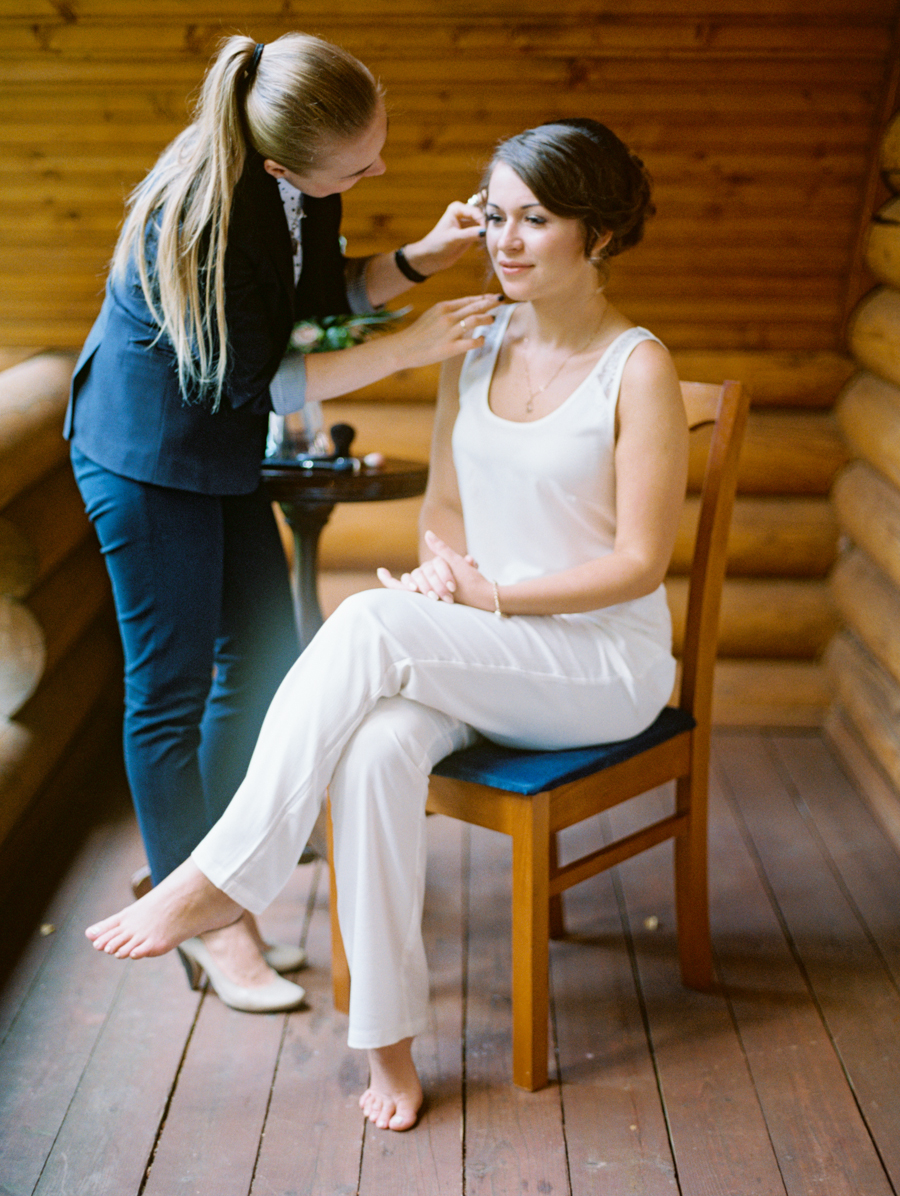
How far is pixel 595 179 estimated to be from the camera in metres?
1.83

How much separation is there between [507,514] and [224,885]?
2.58 ft

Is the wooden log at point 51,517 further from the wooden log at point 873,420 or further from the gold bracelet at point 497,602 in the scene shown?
the wooden log at point 873,420

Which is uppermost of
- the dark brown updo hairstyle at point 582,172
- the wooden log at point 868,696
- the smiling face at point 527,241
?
the dark brown updo hairstyle at point 582,172

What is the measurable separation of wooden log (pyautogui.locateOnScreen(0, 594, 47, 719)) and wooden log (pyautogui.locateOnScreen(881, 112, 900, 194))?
2.40m

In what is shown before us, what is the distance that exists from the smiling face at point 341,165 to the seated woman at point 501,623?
205 mm

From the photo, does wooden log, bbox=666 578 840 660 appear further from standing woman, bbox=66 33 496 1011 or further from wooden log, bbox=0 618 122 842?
wooden log, bbox=0 618 122 842

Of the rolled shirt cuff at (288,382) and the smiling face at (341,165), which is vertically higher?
the smiling face at (341,165)

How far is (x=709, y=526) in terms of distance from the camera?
6.46 ft

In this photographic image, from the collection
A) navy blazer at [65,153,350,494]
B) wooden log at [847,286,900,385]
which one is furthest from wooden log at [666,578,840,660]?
navy blazer at [65,153,350,494]

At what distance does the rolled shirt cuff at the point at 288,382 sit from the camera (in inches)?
79.5

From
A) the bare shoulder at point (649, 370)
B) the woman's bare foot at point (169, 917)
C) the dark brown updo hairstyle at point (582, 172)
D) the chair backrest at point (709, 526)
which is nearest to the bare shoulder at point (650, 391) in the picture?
the bare shoulder at point (649, 370)

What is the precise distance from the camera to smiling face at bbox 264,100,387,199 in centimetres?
180

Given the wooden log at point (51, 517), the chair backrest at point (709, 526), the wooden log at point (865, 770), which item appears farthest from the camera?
the wooden log at point (865, 770)

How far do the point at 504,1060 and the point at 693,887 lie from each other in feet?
1.55
